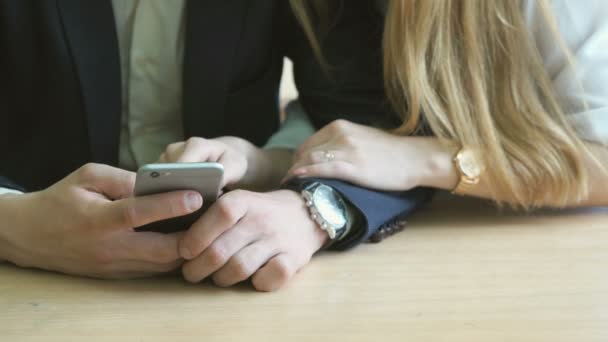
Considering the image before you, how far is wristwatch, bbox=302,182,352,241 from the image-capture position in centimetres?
75

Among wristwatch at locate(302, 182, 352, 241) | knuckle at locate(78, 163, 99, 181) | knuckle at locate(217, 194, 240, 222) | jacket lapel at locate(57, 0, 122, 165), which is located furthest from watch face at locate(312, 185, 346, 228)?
jacket lapel at locate(57, 0, 122, 165)

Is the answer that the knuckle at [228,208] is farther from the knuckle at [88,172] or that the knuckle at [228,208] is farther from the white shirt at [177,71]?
the white shirt at [177,71]

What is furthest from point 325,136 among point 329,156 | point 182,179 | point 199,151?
point 182,179

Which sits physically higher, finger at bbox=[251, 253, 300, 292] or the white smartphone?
the white smartphone

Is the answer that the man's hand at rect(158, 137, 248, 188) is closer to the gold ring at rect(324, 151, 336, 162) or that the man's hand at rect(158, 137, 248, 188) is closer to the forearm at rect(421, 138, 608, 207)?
the gold ring at rect(324, 151, 336, 162)

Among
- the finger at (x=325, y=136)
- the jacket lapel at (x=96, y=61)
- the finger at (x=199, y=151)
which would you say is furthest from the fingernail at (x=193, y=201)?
the jacket lapel at (x=96, y=61)

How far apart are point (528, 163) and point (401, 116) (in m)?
0.17

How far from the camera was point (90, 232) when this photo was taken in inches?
27.1

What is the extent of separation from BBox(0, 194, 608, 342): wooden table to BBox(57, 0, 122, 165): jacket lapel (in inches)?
10.1

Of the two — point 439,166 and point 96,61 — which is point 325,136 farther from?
point 96,61

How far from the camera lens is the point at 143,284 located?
703 millimetres

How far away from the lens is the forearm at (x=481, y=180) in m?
0.84

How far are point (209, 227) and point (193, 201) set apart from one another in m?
0.04

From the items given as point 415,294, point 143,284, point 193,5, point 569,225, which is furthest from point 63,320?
point 569,225
